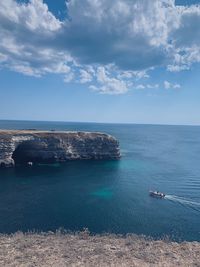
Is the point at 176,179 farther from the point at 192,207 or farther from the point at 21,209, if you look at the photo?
the point at 21,209

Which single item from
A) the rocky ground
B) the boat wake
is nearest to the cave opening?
the boat wake

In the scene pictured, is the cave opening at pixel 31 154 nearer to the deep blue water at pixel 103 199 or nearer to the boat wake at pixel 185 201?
the deep blue water at pixel 103 199

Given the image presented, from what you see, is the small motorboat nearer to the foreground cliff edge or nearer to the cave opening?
the foreground cliff edge

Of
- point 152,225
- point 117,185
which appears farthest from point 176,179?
point 152,225

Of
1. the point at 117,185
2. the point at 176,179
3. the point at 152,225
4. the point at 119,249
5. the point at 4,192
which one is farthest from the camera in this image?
the point at 176,179

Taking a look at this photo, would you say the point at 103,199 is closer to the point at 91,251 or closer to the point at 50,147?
the point at 91,251

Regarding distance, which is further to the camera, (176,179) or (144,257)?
(176,179)

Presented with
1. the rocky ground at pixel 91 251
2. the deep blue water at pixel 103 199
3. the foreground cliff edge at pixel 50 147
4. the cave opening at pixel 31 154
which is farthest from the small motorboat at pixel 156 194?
the cave opening at pixel 31 154
